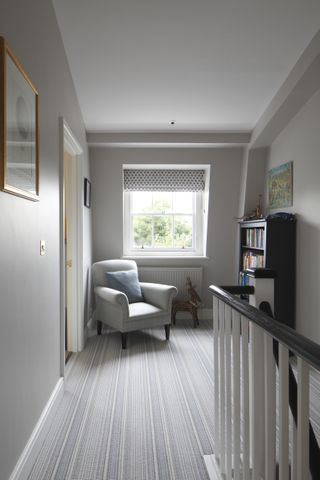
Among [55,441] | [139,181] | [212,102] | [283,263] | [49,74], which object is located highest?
[212,102]

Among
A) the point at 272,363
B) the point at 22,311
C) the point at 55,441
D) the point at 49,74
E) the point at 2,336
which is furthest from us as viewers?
the point at 49,74

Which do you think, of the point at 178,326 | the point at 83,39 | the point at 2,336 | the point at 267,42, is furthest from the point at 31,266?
the point at 178,326

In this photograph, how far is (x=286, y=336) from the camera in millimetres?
901

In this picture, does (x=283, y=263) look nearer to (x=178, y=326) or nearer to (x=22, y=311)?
(x=178, y=326)

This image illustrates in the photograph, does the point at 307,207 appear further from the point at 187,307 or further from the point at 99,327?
the point at 99,327

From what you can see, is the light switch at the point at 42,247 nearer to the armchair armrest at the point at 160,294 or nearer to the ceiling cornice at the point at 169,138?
the armchair armrest at the point at 160,294

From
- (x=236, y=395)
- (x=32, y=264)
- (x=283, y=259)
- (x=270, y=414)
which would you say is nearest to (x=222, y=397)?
(x=236, y=395)

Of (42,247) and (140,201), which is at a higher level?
(140,201)

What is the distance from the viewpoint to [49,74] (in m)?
2.37

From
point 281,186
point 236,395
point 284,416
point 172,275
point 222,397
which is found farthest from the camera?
point 172,275

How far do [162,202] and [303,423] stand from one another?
433cm

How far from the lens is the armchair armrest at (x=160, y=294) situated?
3.94 metres

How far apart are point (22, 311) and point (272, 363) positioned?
1248 millimetres

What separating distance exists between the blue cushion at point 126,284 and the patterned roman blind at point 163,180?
1335 millimetres
